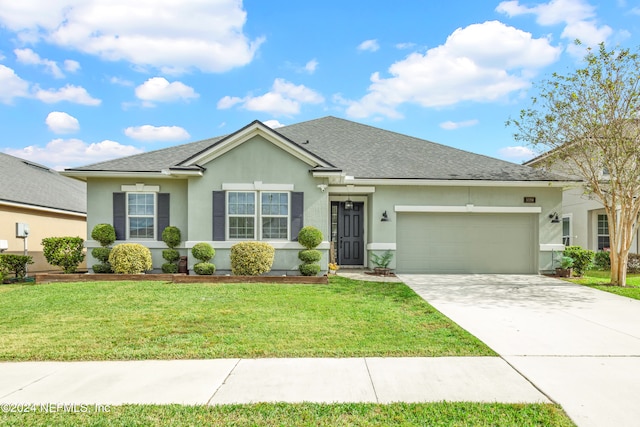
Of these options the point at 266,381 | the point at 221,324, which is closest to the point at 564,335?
the point at 266,381

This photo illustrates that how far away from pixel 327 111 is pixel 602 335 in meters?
15.1

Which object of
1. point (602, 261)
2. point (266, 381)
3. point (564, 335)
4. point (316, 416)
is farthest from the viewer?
point (602, 261)

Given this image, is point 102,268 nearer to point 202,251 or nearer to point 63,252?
point 63,252

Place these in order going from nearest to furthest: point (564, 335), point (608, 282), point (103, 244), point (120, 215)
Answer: point (564, 335), point (608, 282), point (103, 244), point (120, 215)

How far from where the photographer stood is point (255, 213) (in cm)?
1129

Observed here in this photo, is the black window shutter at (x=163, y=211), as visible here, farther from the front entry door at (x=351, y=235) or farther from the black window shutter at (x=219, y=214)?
the front entry door at (x=351, y=235)

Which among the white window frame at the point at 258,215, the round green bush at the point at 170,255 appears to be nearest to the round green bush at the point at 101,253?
the round green bush at the point at 170,255

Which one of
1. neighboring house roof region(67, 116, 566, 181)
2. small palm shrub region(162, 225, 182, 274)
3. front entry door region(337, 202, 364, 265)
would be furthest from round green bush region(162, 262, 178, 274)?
front entry door region(337, 202, 364, 265)

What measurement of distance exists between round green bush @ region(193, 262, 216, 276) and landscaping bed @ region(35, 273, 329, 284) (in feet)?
1.16

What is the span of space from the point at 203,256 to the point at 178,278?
36.5 inches

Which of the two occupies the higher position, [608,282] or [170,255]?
[170,255]

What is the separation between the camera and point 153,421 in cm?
308

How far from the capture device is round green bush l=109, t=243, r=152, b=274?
10797mm

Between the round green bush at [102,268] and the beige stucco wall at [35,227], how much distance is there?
4.95m
